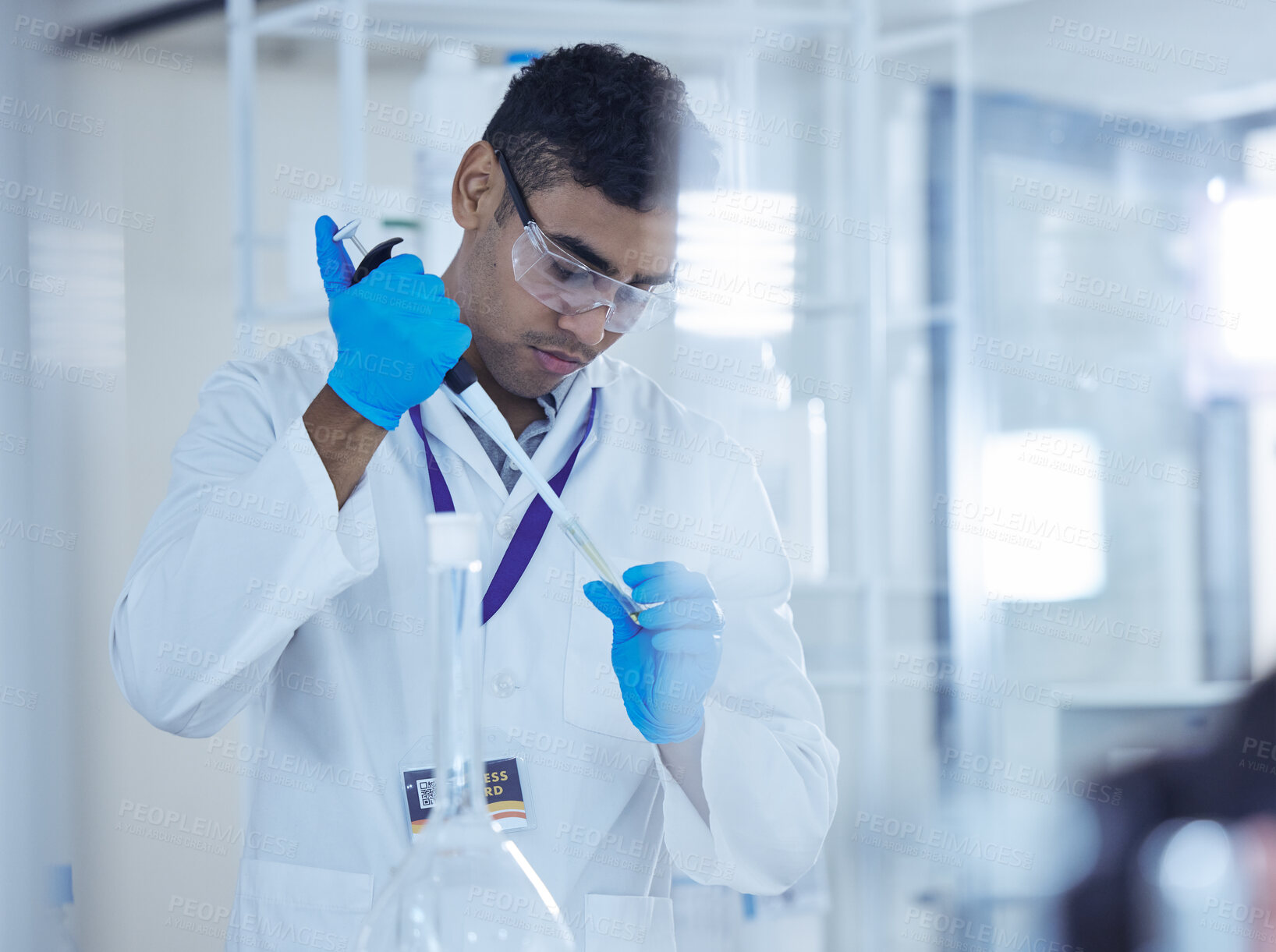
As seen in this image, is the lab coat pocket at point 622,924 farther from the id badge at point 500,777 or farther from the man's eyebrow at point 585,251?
the man's eyebrow at point 585,251

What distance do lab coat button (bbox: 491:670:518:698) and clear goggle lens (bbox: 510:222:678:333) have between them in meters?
0.37

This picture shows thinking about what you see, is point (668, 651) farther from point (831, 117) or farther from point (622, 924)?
point (831, 117)

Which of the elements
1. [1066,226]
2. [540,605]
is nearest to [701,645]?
[540,605]

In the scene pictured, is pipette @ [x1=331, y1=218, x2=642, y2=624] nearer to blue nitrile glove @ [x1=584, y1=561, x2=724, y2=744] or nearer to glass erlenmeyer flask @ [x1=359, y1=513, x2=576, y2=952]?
blue nitrile glove @ [x1=584, y1=561, x2=724, y2=744]

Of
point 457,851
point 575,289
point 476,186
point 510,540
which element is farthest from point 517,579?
point 457,851

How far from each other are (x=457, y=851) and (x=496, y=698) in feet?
1.88

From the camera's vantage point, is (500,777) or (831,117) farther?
(831,117)

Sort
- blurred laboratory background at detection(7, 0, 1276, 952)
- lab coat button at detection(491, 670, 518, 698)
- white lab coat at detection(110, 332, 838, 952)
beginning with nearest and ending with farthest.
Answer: white lab coat at detection(110, 332, 838, 952) → lab coat button at detection(491, 670, 518, 698) → blurred laboratory background at detection(7, 0, 1276, 952)

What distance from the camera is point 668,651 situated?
89 centimetres

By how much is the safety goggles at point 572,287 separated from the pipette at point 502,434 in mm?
157

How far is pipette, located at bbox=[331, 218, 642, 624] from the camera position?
84 cm

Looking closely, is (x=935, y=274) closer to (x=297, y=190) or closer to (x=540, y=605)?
(x=297, y=190)

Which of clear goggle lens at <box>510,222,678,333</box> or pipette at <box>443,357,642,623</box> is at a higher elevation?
clear goggle lens at <box>510,222,678,333</box>

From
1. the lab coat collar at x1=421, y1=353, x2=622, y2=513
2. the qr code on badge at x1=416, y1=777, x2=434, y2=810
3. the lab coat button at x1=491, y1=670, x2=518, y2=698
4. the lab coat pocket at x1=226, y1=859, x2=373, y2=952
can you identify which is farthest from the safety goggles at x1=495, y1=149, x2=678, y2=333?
the lab coat pocket at x1=226, y1=859, x2=373, y2=952
